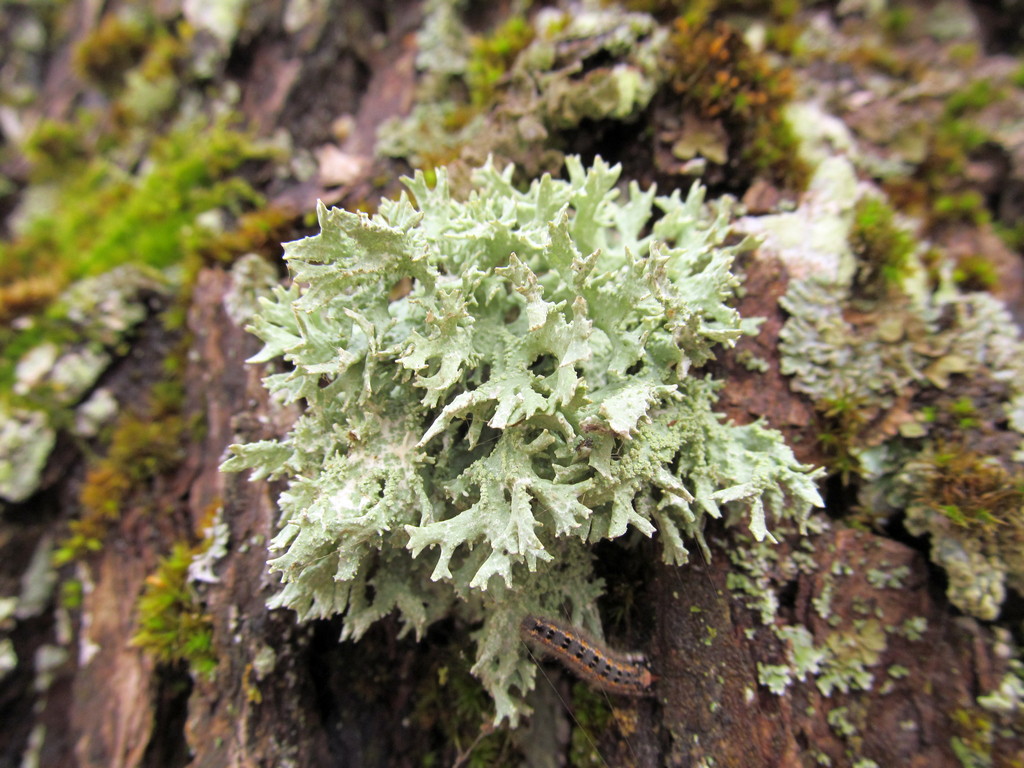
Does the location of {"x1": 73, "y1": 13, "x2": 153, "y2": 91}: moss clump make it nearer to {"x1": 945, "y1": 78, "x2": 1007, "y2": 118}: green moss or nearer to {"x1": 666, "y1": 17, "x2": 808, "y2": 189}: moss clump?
{"x1": 666, "y1": 17, "x2": 808, "y2": 189}: moss clump

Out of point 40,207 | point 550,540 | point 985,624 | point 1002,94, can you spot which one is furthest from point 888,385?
point 40,207

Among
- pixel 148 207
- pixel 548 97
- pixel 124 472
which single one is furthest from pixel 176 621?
pixel 548 97

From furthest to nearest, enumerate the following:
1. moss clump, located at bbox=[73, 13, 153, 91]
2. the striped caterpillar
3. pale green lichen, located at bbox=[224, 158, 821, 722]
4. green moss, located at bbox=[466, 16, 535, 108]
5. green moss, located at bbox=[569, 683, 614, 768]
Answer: moss clump, located at bbox=[73, 13, 153, 91] < green moss, located at bbox=[466, 16, 535, 108] < green moss, located at bbox=[569, 683, 614, 768] < the striped caterpillar < pale green lichen, located at bbox=[224, 158, 821, 722]

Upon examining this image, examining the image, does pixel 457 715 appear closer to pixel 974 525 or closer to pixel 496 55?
pixel 974 525

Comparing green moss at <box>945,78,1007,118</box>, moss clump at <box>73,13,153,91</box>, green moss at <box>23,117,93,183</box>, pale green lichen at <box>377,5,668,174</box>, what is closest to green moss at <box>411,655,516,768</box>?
pale green lichen at <box>377,5,668,174</box>

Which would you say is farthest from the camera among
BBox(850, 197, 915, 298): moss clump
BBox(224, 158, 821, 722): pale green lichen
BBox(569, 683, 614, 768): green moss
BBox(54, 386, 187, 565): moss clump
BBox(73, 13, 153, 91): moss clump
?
BBox(73, 13, 153, 91): moss clump

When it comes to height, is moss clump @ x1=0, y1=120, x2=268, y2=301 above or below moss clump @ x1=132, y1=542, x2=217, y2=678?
above

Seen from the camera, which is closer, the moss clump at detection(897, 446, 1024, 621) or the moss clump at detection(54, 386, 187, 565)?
the moss clump at detection(897, 446, 1024, 621)

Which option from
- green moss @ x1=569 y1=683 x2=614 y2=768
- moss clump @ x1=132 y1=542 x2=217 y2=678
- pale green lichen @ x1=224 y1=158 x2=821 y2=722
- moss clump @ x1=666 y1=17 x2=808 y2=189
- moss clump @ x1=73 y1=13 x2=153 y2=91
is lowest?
green moss @ x1=569 y1=683 x2=614 y2=768

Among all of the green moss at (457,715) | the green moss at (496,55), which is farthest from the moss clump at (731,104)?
the green moss at (457,715)
